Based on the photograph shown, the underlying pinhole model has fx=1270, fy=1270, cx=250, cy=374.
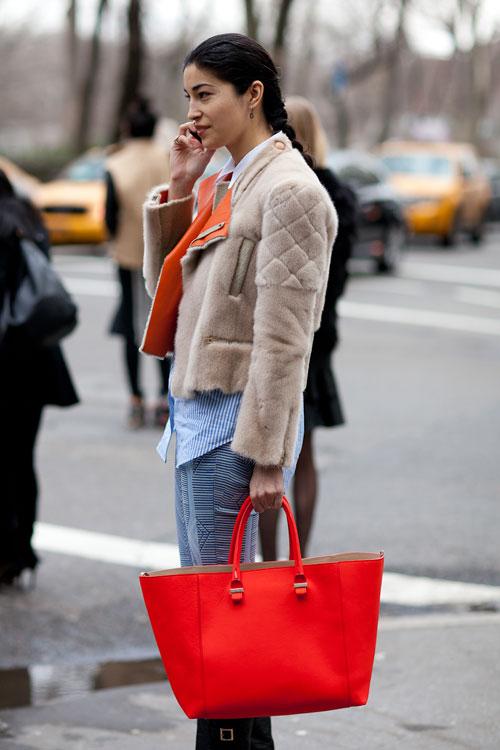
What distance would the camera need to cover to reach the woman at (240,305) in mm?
2889

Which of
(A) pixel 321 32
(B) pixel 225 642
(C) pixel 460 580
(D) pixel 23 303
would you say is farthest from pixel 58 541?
(A) pixel 321 32

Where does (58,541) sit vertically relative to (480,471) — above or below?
above

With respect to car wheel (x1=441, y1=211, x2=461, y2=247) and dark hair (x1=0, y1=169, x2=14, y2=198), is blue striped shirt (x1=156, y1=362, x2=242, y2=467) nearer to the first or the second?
dark hair (x1=0, y1=169, x2=14, y2=198)

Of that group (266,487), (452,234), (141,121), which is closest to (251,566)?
(266,487)

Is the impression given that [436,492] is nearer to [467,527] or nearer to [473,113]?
[467,527]

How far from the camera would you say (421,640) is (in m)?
4.82

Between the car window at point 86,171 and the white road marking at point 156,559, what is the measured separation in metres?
15.5

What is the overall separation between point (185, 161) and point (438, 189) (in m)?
21.0

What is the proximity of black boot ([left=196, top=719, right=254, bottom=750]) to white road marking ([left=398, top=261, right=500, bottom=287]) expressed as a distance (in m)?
15.6

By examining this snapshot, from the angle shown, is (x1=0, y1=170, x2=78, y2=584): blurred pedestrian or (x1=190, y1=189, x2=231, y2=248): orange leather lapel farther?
(x1=0, y1=170, x2=78, y2=584): blurred pedestrian

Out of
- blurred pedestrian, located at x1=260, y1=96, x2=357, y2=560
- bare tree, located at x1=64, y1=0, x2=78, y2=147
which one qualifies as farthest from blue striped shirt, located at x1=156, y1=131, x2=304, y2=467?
bare tree, located at x1=64, y1=0, x2=78, y2=147

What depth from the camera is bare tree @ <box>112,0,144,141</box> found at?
27.1 meters

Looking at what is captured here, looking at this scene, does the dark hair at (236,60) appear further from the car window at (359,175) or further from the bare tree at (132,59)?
the bare tree at (132,59)

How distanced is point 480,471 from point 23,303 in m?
3.57
